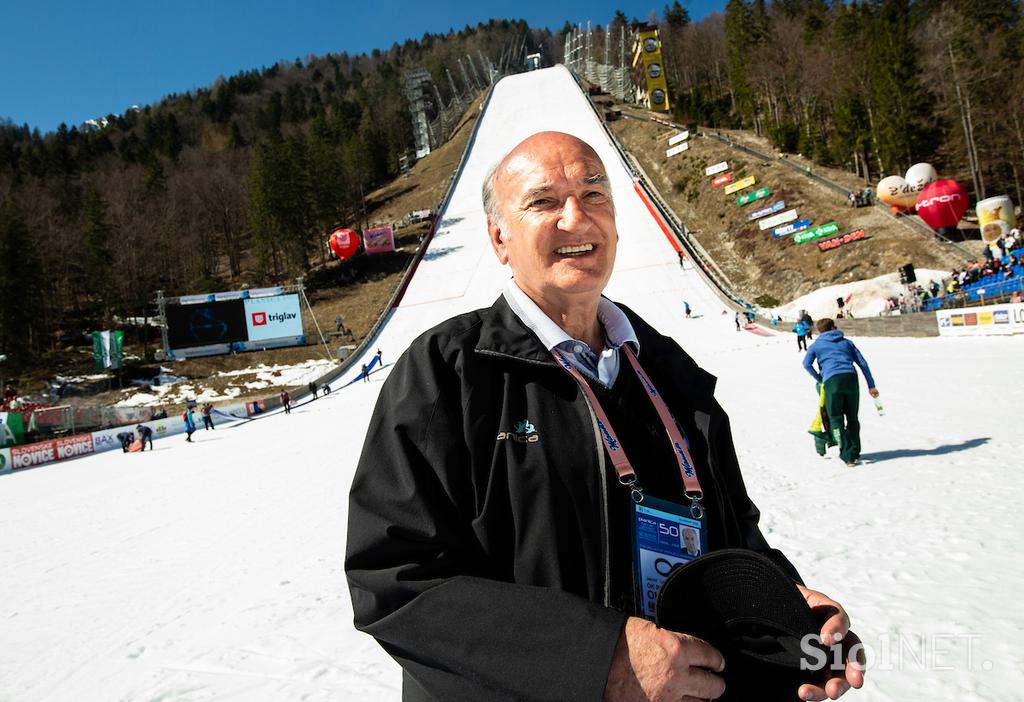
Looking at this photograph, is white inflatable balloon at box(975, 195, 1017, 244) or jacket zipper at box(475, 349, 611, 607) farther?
white inflatable balloon at box(975, 195, 1017, 244)

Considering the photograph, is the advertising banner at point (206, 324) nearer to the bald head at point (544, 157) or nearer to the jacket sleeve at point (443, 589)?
the bald head at point (544, 157)

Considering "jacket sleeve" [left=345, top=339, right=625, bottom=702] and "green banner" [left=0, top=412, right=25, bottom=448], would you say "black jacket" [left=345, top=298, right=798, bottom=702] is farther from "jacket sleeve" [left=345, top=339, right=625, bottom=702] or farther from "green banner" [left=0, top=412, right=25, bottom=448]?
"green banner" [left=0, top=412, right=25, bottom=448]

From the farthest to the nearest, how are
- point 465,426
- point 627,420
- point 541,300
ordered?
point 541,300 < point 627,420 < point 465,426

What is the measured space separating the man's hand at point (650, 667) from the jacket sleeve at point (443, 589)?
5 cm

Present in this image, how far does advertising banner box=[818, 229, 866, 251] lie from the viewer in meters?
33.6

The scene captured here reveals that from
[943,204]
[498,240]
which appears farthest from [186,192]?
[498,240]

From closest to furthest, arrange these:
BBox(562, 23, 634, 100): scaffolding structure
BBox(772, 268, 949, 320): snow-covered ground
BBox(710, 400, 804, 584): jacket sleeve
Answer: BBox(710, 400, 804, 584): jacket sleeve, BBox(772, 268, 949, 320): snow-covered ground, BBox(562, 23, 634, 100): scaffolding structure

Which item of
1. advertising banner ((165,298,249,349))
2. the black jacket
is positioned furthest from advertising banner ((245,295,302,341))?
the black jacket

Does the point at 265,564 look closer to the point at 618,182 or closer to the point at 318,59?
the point at 618,182

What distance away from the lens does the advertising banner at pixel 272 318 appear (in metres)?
37.2

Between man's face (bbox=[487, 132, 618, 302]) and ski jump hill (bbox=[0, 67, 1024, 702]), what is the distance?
5.04ft

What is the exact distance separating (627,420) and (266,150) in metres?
61.3

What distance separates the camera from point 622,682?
1.14 meters

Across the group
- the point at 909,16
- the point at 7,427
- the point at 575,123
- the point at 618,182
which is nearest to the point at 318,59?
the point at 575,123
